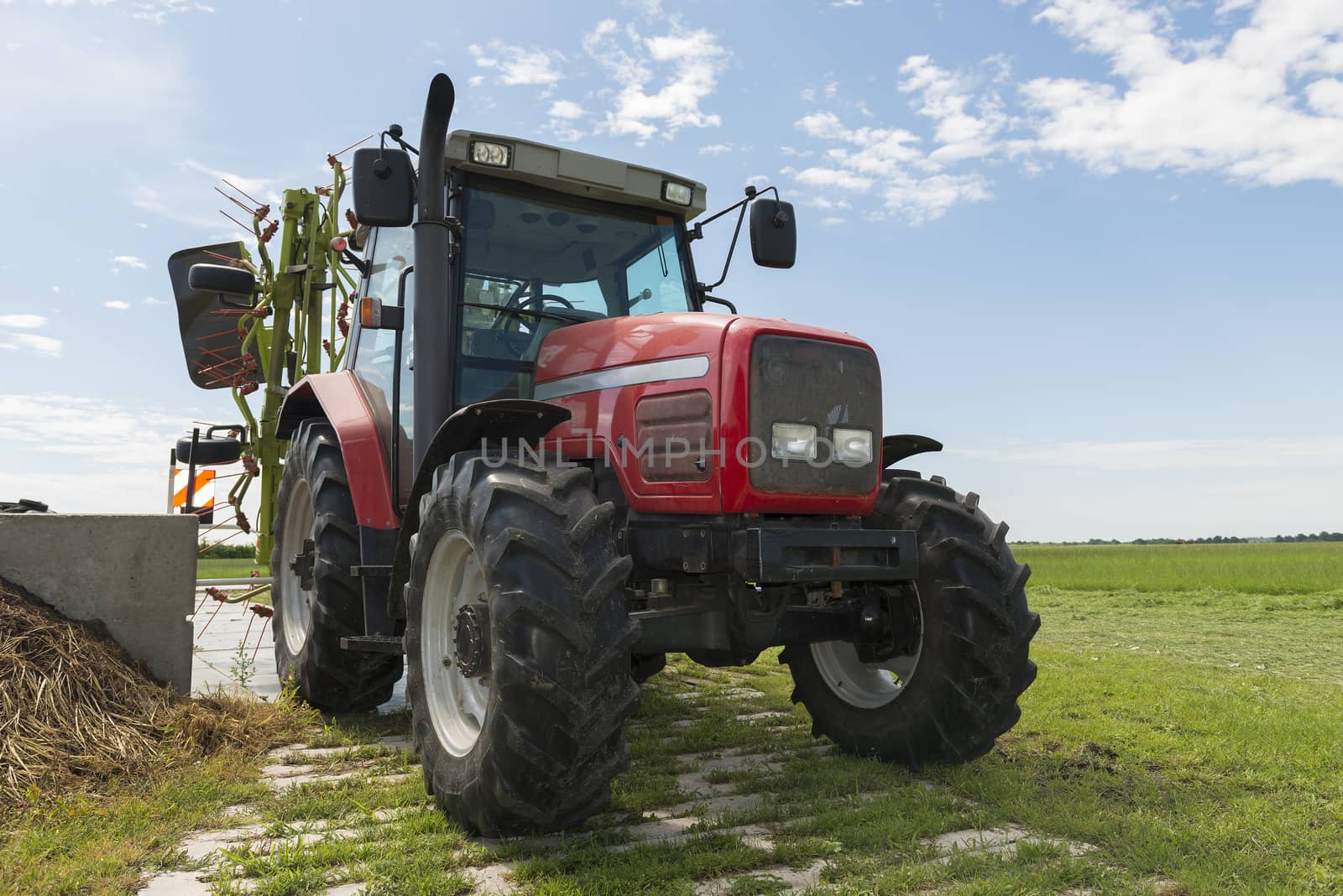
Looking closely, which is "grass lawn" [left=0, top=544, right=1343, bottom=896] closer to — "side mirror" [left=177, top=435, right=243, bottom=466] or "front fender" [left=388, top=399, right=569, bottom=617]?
"front fender" [left=388, top=399, right=569, bottom=617]

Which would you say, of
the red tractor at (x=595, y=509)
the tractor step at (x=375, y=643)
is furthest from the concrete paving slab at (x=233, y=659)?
the tractor step at (x=375, y=643)

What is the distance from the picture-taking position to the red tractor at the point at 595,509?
9.78ft

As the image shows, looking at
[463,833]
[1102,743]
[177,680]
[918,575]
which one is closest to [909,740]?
[918,575]

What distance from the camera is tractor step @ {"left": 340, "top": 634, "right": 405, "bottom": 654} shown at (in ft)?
13.6

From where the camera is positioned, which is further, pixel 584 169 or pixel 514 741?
pixel 584 169

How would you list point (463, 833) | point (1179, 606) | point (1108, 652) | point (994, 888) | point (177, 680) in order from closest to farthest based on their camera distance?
point (994, 888) → point (463, 833) → point (177, 680) → point (1108, 652) → point (1179, 606)

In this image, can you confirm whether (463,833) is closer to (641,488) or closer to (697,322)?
(641,488)

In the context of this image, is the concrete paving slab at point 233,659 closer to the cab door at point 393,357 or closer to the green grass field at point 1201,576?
the cab door at point 393,357

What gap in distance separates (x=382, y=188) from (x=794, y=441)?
191 cm

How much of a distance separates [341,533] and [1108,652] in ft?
20.4

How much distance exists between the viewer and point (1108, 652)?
7.94 m

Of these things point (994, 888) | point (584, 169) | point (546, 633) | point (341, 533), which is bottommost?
point (994, 888)

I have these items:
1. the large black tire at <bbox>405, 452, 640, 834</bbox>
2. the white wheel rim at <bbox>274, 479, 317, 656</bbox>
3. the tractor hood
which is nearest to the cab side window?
the white wheel rim at <bbox>274, 479, 317, 656</bbox>

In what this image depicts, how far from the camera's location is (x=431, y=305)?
412 cm
